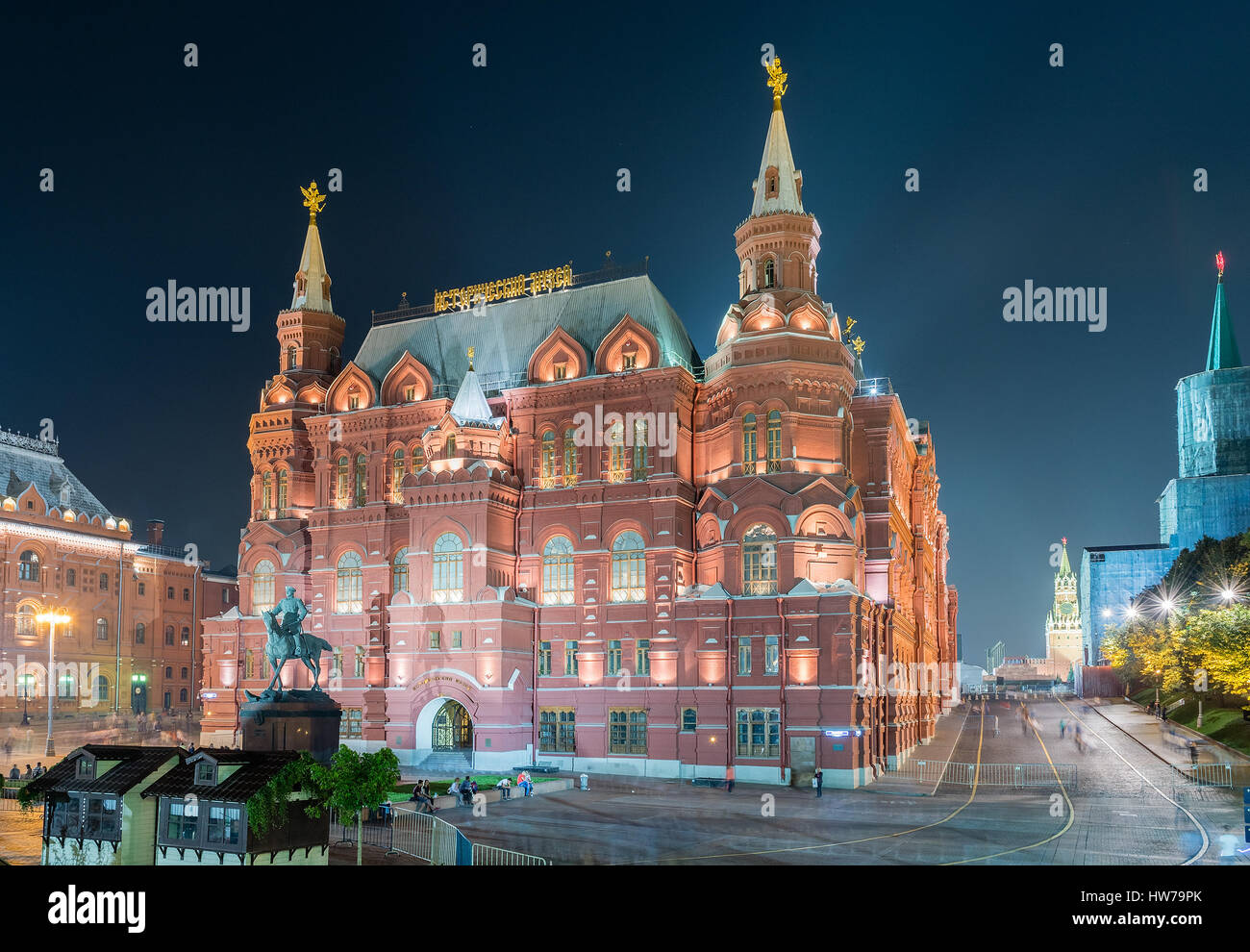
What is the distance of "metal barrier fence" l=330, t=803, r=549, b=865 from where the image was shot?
1185 inches

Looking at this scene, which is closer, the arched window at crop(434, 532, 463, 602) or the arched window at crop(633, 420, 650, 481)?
the arched window at crop(434, 532, 463, 602)

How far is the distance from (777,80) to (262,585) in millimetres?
45451

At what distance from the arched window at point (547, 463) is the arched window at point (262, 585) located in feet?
67.5

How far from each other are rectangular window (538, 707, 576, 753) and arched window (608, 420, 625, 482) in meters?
13.2

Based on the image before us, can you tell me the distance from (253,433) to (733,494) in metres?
35.7

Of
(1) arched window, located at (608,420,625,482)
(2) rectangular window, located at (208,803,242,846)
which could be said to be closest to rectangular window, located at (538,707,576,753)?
(1) arched window, located at (608,420,625,482)

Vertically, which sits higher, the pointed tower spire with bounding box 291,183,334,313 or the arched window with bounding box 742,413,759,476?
the pointed tower spire with bounding box 291,183,334,313

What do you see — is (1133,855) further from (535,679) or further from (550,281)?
(550,281)

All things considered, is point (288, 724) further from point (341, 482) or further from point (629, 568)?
point (341, 482)

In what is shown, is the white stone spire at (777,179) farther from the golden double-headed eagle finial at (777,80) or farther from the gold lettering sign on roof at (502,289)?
the gold lettering sign on roof at (502,289)

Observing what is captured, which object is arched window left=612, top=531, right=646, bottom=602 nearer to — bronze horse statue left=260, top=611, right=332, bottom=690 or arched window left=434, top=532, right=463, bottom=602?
arched window left=434, top=532, right=463, bottom=602

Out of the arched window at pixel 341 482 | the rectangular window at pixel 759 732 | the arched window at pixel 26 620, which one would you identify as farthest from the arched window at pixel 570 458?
the arched window at pixel 26 620
